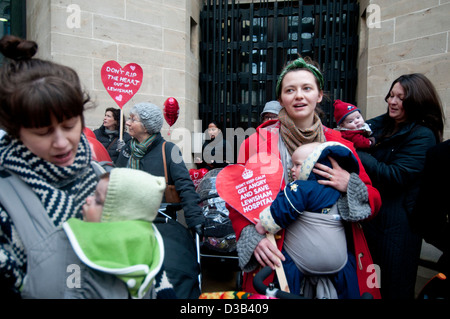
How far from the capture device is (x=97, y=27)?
5.45 meters

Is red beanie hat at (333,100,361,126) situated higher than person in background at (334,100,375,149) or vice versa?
red beanie hat at (333,100,361,126)

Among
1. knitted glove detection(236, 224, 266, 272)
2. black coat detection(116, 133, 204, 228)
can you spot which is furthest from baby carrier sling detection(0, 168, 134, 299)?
black coat detection(116, 133, 204, 228)

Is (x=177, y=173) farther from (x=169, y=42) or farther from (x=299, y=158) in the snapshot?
(x=169, y=42)

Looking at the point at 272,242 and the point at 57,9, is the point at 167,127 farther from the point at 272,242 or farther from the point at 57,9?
the point at 272,242

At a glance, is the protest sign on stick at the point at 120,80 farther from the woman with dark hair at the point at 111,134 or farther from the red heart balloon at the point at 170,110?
the red heart balloon at the point at 170,110

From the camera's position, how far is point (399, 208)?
86.5 inches

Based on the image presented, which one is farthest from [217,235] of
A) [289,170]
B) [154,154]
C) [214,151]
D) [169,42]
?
[169,42]

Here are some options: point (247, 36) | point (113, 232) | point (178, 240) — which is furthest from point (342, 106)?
point (247, 36)

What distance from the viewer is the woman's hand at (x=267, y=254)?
1.57 metres

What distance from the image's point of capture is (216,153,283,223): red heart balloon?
1.72 meters

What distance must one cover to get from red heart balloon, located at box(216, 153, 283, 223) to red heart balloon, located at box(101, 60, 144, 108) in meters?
2.69

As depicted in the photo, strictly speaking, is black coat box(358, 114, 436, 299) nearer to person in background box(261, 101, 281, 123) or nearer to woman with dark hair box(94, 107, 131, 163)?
person in background box(261, 101, 281, 123)

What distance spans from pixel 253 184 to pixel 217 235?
155 cm
